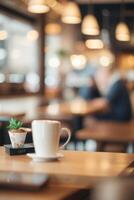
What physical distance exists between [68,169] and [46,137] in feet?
0.82

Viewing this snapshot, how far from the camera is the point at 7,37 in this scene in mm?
8219

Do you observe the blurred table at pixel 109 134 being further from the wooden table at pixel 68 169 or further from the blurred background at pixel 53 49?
the wooden table at pixel 68 169

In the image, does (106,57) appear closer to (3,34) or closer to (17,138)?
(3,34)

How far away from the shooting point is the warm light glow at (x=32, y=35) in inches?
367

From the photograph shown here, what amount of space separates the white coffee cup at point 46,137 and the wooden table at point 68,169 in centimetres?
6

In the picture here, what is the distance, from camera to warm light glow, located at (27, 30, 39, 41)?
367 inches

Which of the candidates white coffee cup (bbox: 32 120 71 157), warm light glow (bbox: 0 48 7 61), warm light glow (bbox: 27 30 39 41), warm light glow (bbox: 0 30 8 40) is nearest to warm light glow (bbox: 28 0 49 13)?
white coffee cup (bbox: 32 120 71 157)

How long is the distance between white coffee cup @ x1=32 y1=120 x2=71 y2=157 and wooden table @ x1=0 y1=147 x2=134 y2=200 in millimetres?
58

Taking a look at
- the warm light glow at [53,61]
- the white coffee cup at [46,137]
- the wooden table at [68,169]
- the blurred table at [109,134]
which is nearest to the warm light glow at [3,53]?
the blurred table at [109,134]

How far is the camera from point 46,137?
2031 millimetres

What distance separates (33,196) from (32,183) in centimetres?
7

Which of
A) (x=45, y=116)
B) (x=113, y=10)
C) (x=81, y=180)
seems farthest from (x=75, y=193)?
(x=113, y=10)

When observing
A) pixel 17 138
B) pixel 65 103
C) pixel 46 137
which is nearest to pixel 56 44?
pixel 65 103

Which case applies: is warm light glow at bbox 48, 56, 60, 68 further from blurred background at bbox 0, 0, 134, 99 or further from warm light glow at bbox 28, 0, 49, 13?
warm light glow at bbox 28, 0, 49, 13
